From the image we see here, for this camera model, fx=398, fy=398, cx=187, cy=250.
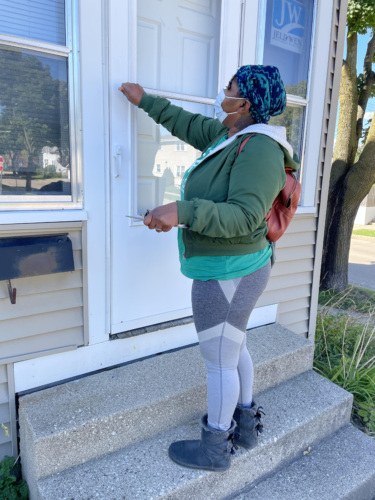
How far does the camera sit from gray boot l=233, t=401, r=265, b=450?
187 centimetres

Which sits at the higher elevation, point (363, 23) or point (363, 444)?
point (363, 23)

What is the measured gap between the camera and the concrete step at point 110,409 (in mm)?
1711

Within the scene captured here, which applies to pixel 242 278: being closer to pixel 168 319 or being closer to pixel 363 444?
pixel 168 319

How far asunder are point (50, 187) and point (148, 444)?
1.31 m

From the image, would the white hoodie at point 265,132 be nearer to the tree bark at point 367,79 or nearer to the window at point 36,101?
the window at point 36,101

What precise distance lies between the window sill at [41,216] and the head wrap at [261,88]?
3.19ft

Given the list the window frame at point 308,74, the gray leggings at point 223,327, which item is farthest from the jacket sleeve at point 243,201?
the window frame at point 308,74

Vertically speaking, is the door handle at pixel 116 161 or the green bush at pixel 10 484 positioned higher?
→ the door handle at pixel 116 161

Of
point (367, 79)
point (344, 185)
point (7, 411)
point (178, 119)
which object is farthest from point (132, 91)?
point (367, 79)

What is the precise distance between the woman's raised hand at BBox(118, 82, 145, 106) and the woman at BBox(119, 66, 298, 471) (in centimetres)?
54

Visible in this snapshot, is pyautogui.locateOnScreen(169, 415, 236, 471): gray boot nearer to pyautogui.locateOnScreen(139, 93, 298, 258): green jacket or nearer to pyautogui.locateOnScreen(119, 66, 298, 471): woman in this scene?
pyautogui.locateOnScreen(119, 66, 298, 471): woman

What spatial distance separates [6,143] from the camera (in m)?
1.76

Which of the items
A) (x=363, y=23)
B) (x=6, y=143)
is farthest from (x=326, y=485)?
(x=363, y=23)

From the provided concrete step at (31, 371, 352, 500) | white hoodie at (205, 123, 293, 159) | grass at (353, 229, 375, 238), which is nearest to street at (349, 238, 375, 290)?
grass at (353, 229, 375, 238)
